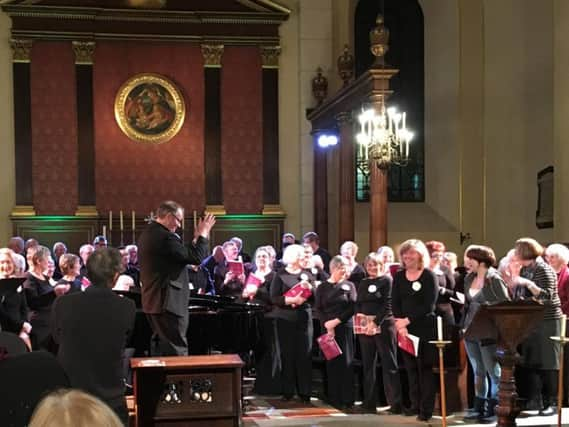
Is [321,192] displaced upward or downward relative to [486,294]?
upward

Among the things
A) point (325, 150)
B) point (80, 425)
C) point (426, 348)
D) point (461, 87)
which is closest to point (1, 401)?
point (80, 425)

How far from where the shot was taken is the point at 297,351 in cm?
961

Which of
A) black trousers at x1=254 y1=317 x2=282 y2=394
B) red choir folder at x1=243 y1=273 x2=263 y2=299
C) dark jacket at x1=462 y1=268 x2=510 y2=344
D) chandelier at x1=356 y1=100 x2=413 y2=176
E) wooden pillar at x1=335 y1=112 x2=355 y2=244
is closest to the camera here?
dark jacket at x1=462 y1=268 x2=510 y2=344

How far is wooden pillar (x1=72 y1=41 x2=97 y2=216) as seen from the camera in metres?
15.8

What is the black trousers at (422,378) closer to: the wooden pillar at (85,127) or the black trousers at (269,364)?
the black trousers at (269,364)

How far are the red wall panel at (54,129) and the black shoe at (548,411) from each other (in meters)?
9.57

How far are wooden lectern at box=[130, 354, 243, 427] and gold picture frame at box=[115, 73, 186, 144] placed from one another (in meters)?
10.3

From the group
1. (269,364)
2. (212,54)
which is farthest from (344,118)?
(269,364)

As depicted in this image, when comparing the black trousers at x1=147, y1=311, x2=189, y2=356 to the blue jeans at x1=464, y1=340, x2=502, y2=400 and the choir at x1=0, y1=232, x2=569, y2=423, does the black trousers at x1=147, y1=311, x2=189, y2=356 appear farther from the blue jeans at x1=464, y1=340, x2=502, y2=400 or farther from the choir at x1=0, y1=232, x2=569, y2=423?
the blue jeans at x1=464, y1=340, x2=502, y2=400

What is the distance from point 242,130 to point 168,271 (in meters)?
9.57

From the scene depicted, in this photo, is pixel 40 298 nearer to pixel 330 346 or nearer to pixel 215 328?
pixel 215 328

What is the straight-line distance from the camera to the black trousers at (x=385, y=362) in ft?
28.6

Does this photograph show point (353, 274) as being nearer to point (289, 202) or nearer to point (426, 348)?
point (426, 348)

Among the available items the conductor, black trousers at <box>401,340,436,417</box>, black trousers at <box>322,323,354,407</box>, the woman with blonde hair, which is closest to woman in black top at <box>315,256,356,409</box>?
black trousers at <box>322,323,354,407</box>
